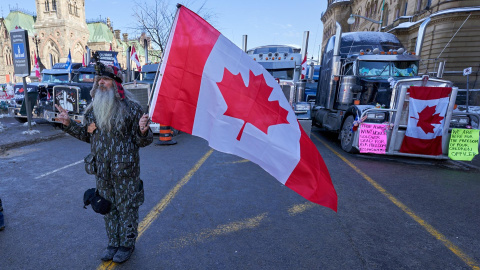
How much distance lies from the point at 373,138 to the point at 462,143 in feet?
7.08

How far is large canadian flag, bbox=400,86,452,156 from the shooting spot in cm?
654

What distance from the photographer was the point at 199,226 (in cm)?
345

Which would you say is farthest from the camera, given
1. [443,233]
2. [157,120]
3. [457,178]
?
[457,178]

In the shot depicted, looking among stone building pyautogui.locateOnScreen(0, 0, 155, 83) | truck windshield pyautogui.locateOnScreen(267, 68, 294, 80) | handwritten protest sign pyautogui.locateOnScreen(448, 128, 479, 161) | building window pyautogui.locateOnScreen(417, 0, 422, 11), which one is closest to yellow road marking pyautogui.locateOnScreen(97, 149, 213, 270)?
truck windshield pyautogui.locateOnScreen(267, 68, 294, 80)

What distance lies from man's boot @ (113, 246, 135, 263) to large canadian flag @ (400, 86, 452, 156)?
6.89m

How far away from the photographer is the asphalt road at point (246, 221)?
281cm

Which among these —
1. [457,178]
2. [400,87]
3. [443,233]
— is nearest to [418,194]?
[443,233]

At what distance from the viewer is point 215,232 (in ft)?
10.9

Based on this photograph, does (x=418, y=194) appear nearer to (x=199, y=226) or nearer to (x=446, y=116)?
(x=446, y=116)

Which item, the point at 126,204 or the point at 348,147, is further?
the point at 348,147

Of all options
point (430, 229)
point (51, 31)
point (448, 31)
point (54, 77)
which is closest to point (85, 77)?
point (54, 77)

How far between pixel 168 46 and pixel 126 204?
1602 millimetres

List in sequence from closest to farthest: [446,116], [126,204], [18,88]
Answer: [126,204], [446,116], [18,88]

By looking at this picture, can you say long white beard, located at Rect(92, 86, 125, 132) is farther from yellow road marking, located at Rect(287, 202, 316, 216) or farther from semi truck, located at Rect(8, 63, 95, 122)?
semi truck, located at Rect(8, 63, 95, 122)
